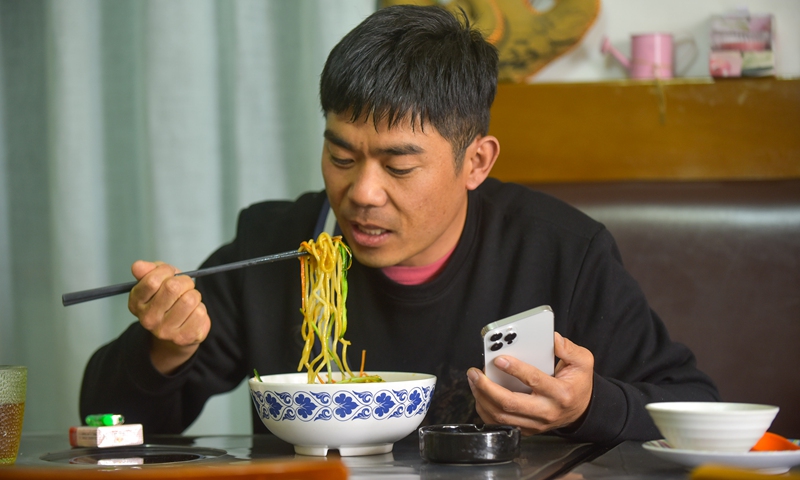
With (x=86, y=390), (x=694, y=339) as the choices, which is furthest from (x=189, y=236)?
(x=694, y=339)

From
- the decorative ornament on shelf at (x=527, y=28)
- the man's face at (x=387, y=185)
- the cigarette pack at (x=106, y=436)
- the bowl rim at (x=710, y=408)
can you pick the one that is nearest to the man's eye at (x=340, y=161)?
the man's face at (x=387, y=185)

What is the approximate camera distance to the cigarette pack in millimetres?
1128

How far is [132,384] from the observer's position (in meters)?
1.42

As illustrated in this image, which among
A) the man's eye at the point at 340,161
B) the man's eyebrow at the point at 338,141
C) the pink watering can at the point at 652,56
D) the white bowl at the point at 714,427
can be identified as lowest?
the white bowl at the point at 714,427

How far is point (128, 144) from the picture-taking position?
2.33 metres

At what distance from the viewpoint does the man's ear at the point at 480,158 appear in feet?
4.97

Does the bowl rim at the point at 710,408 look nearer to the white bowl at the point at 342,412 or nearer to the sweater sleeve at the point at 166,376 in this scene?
the white bowl at the point at 342,412

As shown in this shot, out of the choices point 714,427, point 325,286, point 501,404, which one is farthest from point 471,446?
point 325,286

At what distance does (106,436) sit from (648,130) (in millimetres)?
1308

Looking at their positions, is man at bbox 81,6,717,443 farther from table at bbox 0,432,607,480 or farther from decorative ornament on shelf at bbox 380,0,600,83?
decorative ornament on shelf at bbox 380,0,600,83

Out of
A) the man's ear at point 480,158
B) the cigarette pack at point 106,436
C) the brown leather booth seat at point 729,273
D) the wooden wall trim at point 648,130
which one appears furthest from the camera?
the wooden wall trim at point 648,130

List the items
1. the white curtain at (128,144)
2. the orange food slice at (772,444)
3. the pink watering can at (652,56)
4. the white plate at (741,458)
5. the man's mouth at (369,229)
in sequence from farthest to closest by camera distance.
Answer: the white curtain at (128,144), the pink watering can at (652,56), the man's mouth at (369,229), the orange food slice at (772,444), the white plate at (741,458)

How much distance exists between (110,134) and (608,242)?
145 centimetres

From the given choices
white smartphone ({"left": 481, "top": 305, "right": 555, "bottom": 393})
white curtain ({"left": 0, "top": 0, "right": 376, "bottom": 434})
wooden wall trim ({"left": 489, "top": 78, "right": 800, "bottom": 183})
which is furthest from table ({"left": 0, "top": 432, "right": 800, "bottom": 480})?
white curtain ({"left": 0, "top": 0, "right": 376, "bottom": 434})
